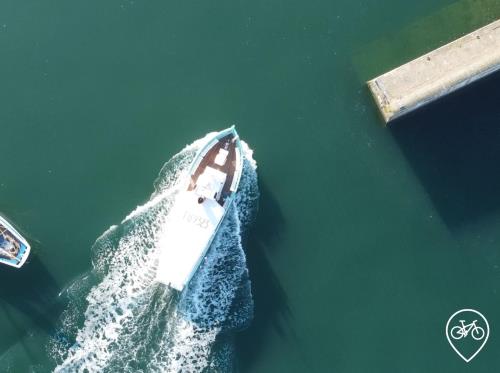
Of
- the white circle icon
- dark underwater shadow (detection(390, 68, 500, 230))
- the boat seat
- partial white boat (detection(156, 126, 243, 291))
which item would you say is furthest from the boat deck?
the white circle icon

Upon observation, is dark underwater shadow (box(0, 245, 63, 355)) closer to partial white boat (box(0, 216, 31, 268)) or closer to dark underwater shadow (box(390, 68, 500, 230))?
partial white boat (box(0, 216, 31, 268))

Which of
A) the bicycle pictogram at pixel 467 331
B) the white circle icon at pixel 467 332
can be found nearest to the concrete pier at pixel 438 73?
the white circle icon at pixel 467 332

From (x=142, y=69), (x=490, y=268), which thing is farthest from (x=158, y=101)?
(x=490, y=268)

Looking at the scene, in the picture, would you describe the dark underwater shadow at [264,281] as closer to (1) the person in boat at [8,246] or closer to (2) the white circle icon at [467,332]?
(2) the white circle icon at [467,332]

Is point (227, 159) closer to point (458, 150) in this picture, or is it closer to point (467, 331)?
point (458, 150)

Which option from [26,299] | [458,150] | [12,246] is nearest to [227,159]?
[12,246]
